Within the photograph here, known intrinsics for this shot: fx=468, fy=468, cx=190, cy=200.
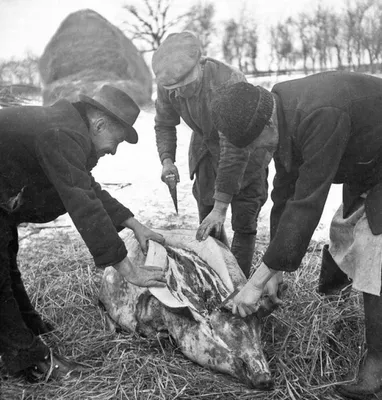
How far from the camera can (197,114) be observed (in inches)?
122

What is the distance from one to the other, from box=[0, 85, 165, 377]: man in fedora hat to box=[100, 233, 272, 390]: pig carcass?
165 mm

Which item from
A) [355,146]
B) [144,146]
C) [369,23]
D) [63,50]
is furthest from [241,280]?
[63,50]

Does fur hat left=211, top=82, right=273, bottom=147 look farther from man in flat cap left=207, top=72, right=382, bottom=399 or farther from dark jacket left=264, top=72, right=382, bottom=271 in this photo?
dark jacket left=264, top=72, right=382, bottom=271

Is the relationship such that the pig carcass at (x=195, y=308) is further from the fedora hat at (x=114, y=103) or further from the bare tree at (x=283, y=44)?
the bare tree at (x=283, y=44)

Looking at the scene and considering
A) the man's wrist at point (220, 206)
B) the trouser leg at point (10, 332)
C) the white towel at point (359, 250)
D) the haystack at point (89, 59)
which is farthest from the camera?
the haystack at point (89, 59)

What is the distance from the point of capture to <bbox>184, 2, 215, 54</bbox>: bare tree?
16020mm

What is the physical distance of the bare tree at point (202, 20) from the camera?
631 inches

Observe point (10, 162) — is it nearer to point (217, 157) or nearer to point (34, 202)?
point (34, 202)

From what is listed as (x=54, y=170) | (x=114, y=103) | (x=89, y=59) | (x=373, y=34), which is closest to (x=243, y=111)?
(x=114, y=103)

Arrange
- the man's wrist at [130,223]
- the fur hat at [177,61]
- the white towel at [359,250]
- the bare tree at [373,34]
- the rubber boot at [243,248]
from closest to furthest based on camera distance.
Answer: the white towel at [359,250] < the man's wrist at [130,223] < the fur hat at [177,61] < the rubber boot at [243,248] < the bare tree at [373,34]

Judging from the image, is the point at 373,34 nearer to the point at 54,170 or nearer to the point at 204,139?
the point at 204,139

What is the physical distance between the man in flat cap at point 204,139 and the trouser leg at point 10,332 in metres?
1.14

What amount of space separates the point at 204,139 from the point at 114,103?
1032 millimetres

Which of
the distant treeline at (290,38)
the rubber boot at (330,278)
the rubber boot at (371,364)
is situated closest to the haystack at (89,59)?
the distant treeline at (290,38)
